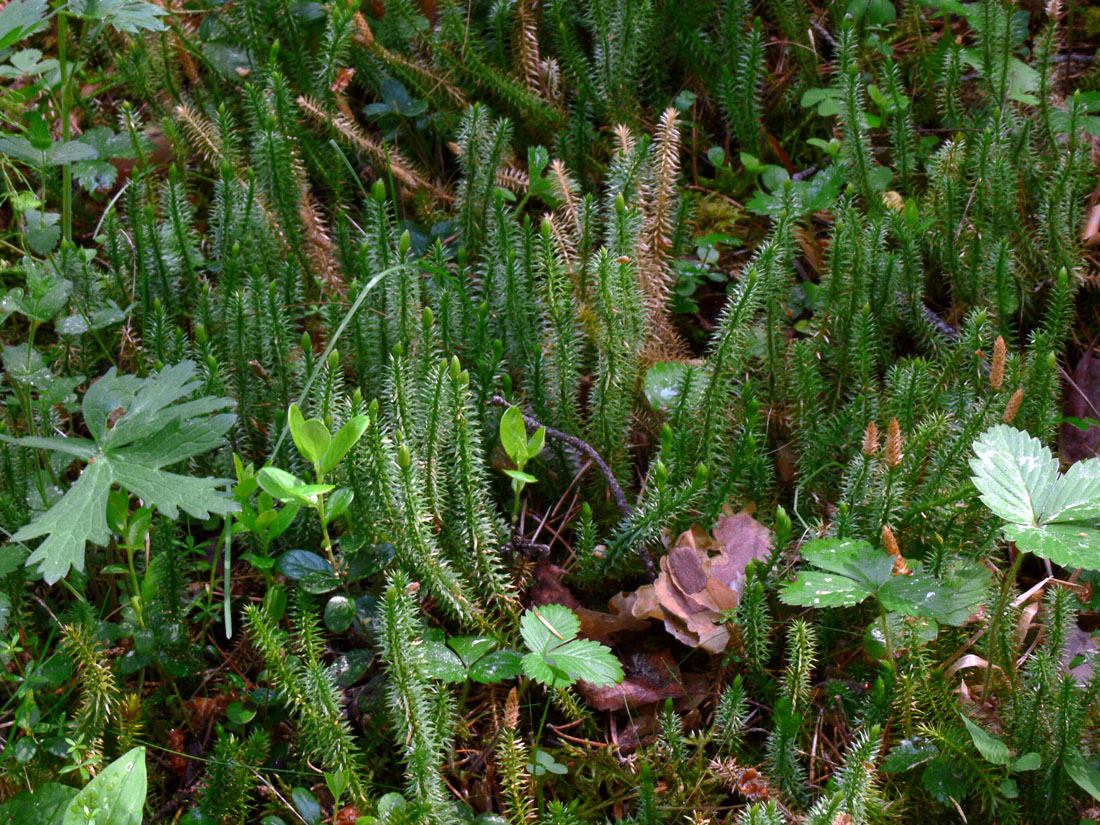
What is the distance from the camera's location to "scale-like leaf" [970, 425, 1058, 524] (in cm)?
179

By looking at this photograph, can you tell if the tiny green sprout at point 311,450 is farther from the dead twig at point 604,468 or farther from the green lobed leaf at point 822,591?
the green lobed leaf at point 822,591

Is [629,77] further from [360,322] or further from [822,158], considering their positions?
[360,322]

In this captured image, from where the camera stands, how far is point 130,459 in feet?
6.07

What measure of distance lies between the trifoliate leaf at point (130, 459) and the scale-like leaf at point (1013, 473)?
1466 mm

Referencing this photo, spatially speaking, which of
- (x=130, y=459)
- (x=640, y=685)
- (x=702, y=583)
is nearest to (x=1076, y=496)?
(x=702, y=583)

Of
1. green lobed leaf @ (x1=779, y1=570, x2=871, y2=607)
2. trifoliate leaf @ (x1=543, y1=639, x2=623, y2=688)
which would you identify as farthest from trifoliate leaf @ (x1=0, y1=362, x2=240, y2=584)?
green lobed leaf @ (x1=779, y1=570, x2=871, y2=607)

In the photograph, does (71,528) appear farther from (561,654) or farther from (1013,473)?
(1013,473)

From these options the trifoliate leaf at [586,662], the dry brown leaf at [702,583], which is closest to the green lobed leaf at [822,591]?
the dry brown leaf at [702,583]

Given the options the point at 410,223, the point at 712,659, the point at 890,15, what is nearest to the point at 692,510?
the point at 712,659

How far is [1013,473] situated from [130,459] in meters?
1.79

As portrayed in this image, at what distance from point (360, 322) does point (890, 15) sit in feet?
7.97

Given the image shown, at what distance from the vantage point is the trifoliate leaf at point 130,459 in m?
1.71

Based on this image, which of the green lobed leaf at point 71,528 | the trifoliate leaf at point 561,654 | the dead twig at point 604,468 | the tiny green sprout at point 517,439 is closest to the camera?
the green lobed leaf at point 71,528

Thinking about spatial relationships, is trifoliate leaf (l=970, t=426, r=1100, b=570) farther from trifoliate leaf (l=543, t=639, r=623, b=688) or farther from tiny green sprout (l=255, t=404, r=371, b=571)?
tiny green sprout (l=255, t=404, r=371, b=571)
